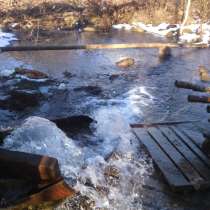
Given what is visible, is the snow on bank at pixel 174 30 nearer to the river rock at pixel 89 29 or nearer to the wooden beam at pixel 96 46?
the river rock at pixel 89 29

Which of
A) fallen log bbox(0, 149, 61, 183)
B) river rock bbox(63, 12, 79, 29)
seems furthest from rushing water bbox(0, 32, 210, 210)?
river rock bbox(63, 12, 79, 29)

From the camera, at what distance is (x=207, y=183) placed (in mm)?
5555

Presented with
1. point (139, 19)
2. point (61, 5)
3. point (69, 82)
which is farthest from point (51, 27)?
point (69, 82)

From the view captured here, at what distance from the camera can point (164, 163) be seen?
621cm

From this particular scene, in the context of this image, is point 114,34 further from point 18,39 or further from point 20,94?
point 20,94

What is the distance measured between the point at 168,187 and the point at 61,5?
54.4ft

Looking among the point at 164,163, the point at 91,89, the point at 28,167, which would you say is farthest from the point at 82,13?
the point at 28,167

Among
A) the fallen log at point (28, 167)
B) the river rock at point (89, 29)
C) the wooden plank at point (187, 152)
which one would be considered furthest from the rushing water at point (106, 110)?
the river rock at point (89, 29)

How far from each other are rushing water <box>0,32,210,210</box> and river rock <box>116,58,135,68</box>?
0.18m

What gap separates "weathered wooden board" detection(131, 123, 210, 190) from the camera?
5.68 metres

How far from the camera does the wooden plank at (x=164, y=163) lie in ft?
18.4

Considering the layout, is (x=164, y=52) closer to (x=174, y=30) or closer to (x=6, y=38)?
(x=174, y=30)

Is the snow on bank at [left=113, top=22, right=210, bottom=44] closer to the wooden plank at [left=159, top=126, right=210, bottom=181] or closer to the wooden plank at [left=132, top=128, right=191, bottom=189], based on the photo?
the wooden plank at [left=159, top=126, right=210, bottom=181]

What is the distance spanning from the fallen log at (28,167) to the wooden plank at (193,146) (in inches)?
108
